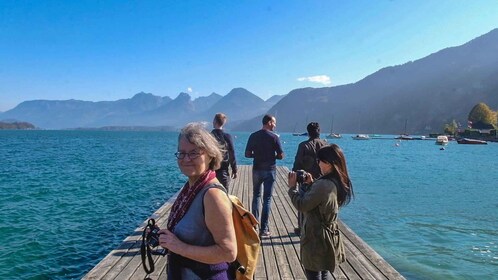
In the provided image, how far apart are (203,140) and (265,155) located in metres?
5.08

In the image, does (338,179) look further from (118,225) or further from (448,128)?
(448,128)

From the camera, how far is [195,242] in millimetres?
2334

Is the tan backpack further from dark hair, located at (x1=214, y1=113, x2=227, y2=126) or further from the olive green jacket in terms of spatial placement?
dark hair, located at (x1=214, y1=113, x2=227, y2=126)

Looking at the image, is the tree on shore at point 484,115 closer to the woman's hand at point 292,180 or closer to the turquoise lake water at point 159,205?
the turquoise lake water at point 159,205

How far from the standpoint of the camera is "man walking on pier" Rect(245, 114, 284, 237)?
7.42 meters

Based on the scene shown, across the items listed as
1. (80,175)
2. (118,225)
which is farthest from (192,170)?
(80,175)

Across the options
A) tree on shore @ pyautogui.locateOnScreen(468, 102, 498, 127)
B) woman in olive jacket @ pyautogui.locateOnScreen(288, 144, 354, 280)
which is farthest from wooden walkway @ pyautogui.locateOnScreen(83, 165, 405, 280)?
tree on shore @ pyautogui.locateOnScreen(468, 102, 498, 127)

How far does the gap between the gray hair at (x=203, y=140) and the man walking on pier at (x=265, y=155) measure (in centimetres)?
476

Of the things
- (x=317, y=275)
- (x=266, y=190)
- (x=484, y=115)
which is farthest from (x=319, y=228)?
(x=484, y=115)

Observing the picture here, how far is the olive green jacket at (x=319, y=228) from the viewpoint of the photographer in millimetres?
3611

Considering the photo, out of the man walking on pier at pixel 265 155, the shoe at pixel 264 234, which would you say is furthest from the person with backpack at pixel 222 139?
the shoe at pixel 264 234

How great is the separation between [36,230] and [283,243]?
959 cm

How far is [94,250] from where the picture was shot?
10078 millimetres

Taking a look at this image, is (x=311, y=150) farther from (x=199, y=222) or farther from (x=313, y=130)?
(x=199, y=222)
